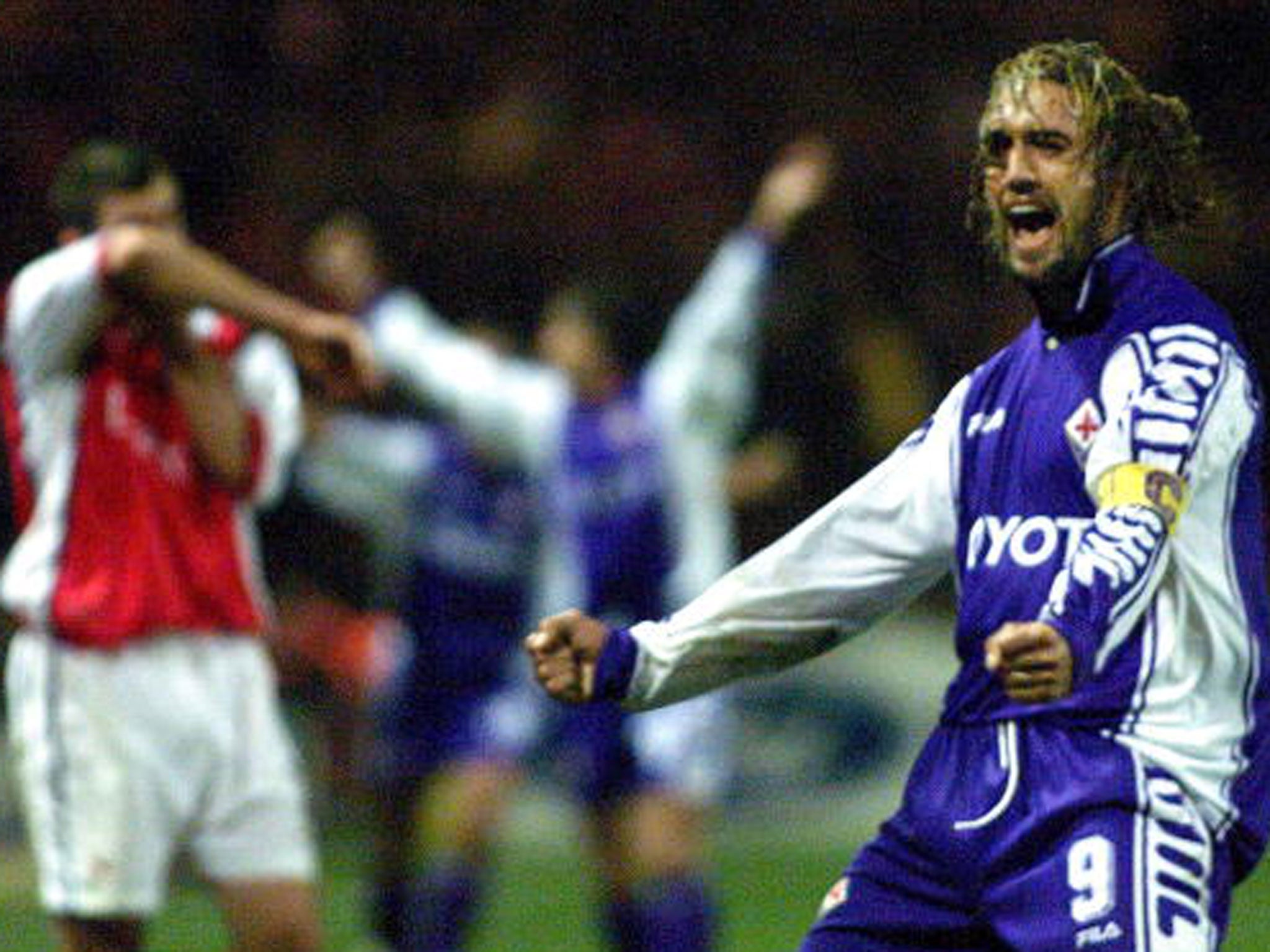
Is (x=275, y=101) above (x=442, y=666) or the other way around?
above

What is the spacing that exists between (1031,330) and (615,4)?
1001cm

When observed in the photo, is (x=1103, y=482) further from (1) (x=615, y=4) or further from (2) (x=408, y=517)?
(1) (x=615, y=4)

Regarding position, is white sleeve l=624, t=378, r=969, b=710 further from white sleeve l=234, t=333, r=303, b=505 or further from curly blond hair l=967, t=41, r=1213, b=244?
white sleeve l=234, t=333, r=303, b=505

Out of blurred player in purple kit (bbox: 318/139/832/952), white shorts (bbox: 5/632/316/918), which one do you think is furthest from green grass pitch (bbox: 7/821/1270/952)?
white shorts (bbox: 5/632/316/918)

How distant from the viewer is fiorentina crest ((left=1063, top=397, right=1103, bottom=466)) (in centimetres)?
369

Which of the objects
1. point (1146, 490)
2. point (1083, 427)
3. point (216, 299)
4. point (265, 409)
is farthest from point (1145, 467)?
point (265, 409)

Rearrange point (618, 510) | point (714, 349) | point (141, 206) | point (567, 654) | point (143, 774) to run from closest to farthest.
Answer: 1. point (567, 654)
2. point (143, 774)
3. point (141, 206)
4. point (618, 510)
5. point (714, 349)

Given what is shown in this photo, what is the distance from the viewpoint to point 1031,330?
3959mm

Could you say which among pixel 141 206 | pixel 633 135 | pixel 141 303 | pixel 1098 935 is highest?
pixel 633 135

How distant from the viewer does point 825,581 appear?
408 centimetres

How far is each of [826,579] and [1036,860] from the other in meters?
0.56

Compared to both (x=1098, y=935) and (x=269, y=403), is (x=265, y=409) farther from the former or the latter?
(x=1098, y=935)

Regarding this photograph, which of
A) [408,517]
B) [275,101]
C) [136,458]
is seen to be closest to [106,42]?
[275,101]

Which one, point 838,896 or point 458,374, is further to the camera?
point 458,374
